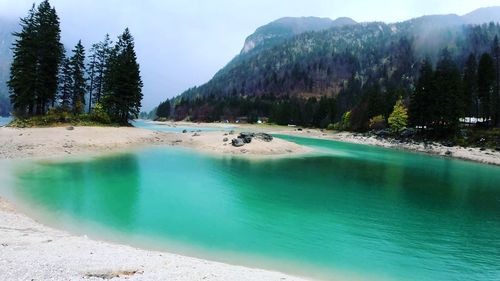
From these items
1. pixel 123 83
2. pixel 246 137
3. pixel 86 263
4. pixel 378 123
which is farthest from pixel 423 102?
pixel 86 263

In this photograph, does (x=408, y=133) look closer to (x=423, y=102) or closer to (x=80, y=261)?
(x=423, y=102)

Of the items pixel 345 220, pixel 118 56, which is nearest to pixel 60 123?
pixel 118 56

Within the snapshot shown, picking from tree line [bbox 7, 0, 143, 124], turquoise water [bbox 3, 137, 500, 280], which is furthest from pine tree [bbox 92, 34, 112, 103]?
turquoise water [bbox 3, 137, 500, 280]

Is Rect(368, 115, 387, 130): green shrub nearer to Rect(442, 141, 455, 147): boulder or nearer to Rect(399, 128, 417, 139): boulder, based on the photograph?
Rect(399, 128, 417, 139): boulder

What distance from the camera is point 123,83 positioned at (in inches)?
2997

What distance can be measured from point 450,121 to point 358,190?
60.4 meters

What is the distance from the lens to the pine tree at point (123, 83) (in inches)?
2955

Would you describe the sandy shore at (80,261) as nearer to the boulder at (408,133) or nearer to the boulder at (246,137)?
the boulder at (246,137)

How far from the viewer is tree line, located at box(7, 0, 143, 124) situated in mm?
61906

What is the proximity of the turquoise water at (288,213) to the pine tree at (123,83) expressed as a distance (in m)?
38.2

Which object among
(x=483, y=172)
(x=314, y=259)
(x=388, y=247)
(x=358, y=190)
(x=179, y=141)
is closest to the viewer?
(x=314, y=259)

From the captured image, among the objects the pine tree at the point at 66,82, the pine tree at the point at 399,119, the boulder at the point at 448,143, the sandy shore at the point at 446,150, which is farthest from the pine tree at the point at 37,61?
the pine tree at the point at 399,119

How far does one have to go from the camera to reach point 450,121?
80.4 m

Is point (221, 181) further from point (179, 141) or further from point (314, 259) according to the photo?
point (179, 141)
